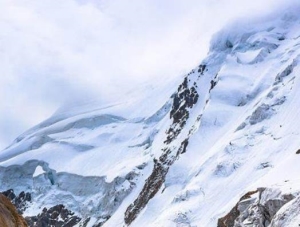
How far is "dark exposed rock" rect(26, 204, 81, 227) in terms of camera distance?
7352 inches

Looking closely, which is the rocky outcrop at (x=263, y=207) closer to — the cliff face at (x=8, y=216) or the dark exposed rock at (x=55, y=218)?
the cliff face at (x=8, y=216)

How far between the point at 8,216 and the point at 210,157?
113900 millimetres

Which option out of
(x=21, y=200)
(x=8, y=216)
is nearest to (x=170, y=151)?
(x=21, y=200)

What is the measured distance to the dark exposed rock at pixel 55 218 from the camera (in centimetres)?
18675

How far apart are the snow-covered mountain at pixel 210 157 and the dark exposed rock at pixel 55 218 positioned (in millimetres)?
324

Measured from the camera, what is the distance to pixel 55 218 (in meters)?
189

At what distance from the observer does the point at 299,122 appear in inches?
4633

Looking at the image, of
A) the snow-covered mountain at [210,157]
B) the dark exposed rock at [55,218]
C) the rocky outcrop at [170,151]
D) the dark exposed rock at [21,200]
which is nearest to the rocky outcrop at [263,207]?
the snow-covered mountain at [210,157]

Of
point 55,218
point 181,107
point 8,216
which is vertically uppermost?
point 8,216

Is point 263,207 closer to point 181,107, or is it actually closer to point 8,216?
point 8,216

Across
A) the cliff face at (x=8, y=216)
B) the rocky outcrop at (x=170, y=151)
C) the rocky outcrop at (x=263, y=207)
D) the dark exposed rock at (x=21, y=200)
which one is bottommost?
the dark exposed rock at (x=21, y=200)

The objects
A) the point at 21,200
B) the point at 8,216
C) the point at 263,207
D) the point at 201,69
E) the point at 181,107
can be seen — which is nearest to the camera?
the point at 8,216

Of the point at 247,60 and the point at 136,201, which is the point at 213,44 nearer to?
the point at 247,60

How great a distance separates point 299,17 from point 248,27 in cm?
1415
